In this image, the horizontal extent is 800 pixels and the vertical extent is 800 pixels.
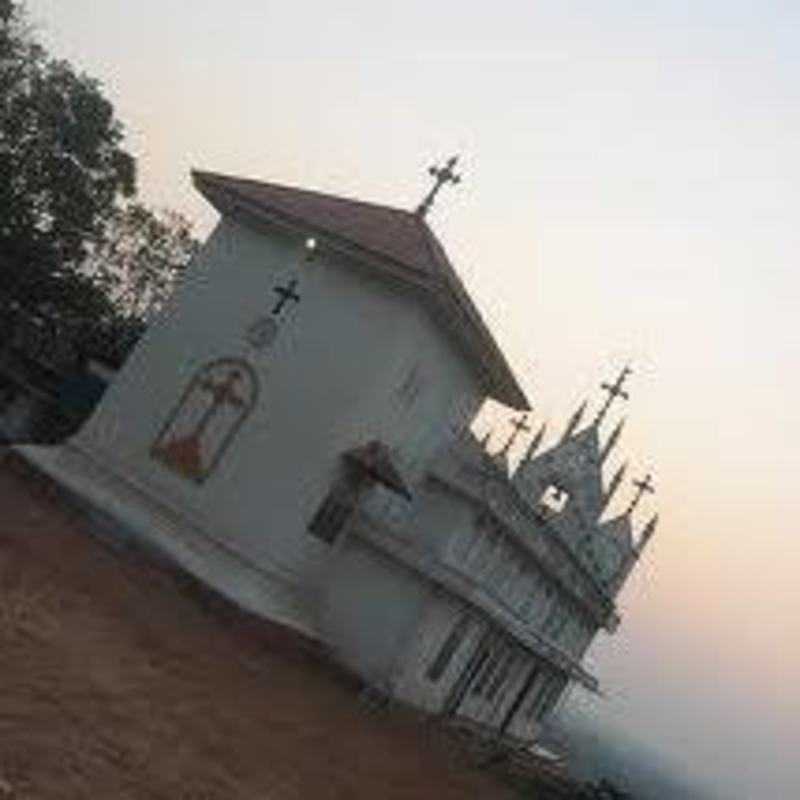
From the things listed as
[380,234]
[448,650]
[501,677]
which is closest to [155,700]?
[380,234]

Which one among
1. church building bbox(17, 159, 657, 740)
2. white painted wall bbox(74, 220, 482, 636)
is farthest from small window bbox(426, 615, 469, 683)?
white painted wall bbox(74, 220, 482, 636)

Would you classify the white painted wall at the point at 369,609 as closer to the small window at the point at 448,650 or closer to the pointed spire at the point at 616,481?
the small window at the point at 448,650

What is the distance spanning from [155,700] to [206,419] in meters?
14.4

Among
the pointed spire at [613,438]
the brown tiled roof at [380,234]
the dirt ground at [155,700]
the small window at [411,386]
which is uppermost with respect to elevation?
the pointed spire at [613,438]

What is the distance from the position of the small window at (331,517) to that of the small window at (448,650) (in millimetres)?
4795

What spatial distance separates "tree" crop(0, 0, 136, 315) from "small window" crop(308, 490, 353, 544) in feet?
57.4

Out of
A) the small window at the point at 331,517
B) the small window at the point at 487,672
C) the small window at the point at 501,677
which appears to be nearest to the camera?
the small window at the point at 331,517

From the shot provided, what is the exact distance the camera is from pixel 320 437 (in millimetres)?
33469

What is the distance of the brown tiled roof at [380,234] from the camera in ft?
110

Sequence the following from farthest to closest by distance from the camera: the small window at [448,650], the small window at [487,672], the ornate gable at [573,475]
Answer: the ornate gable at [573,475], the small window at [487,672], the small window at [448,650]

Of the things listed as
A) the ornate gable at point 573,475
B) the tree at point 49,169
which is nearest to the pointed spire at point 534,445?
the ornate gable at point 573,475

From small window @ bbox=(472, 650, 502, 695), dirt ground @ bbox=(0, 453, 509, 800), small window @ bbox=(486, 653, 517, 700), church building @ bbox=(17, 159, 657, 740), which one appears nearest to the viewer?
dirt ground @ bbox=(0, 453, 509, 800)

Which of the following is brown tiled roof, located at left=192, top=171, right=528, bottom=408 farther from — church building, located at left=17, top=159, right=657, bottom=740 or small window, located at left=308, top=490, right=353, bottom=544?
small window, located at left=308, top=490, right=353, bottom=544

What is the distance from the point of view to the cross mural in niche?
3372 cm
